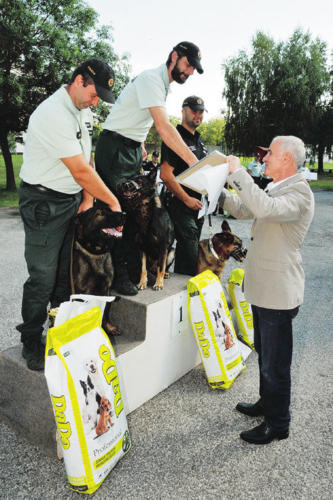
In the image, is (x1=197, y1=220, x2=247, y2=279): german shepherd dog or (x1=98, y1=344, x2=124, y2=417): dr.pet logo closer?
(x1=98, y1=344, x2=124, y2=417): dr.pet logo

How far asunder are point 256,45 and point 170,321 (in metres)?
31.3

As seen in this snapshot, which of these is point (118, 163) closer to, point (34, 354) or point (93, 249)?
point (93, 249)

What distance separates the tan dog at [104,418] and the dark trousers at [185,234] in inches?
76.1

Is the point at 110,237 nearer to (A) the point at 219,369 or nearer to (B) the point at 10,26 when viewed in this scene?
(A) the point at 219,369

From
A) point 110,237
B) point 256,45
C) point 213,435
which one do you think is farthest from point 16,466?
point 256,45

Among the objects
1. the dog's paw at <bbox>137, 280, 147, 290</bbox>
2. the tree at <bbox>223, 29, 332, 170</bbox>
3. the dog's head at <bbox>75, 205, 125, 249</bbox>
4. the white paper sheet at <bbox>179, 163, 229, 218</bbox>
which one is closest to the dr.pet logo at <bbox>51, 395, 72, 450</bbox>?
the dog's head at <bbox>75, 205, 125, 249</bbox>

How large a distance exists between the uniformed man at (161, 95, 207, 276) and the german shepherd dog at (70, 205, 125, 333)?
1100mm

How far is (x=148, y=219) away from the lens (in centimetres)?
307

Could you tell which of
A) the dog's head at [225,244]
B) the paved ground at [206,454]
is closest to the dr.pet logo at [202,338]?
the paved ground at [206,454]

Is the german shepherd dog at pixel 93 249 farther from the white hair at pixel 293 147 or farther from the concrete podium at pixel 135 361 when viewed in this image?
the white hair at pixel 293 147

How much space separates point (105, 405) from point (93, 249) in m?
1.03

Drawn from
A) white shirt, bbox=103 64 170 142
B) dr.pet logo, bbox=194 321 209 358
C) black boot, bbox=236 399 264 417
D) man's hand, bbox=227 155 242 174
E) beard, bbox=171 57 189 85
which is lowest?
black boot, bbox=236 399 264 417

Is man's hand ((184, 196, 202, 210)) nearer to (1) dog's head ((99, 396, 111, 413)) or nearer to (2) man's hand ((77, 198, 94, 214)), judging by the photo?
(2) man's hand ((77, 198, 94, 214))

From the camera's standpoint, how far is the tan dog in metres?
2.03
